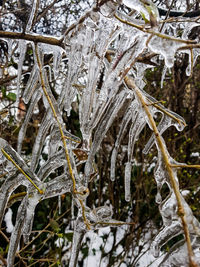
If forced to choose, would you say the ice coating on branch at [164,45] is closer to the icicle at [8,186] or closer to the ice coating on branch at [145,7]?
the ice coating on branch at [145,7]

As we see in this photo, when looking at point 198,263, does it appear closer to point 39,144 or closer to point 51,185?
point 51,185


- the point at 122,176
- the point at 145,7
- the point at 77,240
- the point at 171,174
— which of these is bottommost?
the point at 77,240

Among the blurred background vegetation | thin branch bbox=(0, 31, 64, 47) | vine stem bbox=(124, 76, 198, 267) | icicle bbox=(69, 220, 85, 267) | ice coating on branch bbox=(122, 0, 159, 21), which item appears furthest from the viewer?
the blurred background vegetation

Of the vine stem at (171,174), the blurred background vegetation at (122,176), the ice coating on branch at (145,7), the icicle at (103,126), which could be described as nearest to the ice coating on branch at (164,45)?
the ice coating on branch at (145,7)

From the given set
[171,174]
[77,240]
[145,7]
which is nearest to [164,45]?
[145,7]

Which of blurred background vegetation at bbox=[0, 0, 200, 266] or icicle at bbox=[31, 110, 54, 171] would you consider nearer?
icicle at bbox=[31, 110, 54, 171]

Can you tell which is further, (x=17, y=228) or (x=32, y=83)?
(x=32, y=83)

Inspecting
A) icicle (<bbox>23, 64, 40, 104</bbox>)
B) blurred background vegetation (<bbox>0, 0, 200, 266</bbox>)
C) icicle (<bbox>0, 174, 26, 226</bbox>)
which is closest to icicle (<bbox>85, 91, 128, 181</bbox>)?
icicle (<bbox>0, 174, 26, 226</bbox>)

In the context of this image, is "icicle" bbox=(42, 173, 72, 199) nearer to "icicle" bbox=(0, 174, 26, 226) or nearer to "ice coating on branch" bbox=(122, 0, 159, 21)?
"icicle" bbox=(0, 174, 26, 226)

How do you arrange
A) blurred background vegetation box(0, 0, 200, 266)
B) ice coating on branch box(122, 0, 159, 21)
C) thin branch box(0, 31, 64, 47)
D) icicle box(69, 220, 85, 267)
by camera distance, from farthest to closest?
1. blurred background vegetation box(0, 0, 200, 266)
2. thin branch box(0, 31, 64, 47)
3. icicle box(69, 220, 85, 267)
4. ice coating on branch box(122, 0, 159, 21)

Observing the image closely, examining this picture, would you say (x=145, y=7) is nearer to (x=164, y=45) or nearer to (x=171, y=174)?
(x=164, y=45)

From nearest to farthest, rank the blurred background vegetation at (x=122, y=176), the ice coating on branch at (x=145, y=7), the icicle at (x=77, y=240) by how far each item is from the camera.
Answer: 1. the ice coating on branch at (x=145, y=7)
2. the icicle at (x=77, y=240)
3. the blurred background vegetation at (x=122, y=176)

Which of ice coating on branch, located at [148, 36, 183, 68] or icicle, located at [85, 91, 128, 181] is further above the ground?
ice coating on branch, located at [148, 36, 183, 68]

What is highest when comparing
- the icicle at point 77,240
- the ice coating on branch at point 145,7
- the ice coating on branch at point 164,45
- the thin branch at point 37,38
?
the thin branch at point 37,38
